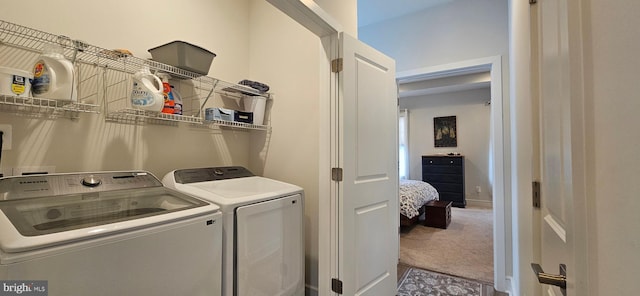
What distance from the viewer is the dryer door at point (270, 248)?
1370 millimetres

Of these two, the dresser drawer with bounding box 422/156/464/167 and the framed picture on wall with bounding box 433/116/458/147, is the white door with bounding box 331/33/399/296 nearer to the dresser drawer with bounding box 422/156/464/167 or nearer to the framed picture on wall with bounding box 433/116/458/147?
the dresser drawer with bounding box 422/156/464/167

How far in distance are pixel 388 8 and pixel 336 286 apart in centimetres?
282

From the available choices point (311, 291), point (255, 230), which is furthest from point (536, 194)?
point (311, 291)

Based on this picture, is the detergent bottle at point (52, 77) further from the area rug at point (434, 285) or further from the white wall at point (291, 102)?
the area rug at point (434, 285)

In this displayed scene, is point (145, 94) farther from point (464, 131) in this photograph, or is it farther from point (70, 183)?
point (464, 131)

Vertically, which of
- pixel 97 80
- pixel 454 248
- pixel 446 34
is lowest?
pixel 454 248

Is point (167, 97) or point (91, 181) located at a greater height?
point (167, 97)

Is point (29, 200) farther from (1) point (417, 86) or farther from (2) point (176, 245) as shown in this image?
(1) point (417, 86)

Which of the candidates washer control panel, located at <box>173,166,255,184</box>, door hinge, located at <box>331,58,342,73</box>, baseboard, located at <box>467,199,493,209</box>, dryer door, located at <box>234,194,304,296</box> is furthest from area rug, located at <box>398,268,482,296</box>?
baseboard, located at <box>467,199,493,209</box>

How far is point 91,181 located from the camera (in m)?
1.35

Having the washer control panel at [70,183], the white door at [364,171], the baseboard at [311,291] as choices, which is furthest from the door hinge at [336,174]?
the washer control panel at [70,183]

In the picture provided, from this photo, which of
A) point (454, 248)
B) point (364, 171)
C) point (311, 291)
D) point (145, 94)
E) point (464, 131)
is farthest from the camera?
point (464, 131)

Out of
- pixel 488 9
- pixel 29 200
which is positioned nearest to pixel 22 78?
pixel 29 200

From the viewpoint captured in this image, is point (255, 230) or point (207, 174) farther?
point (207, 174)
